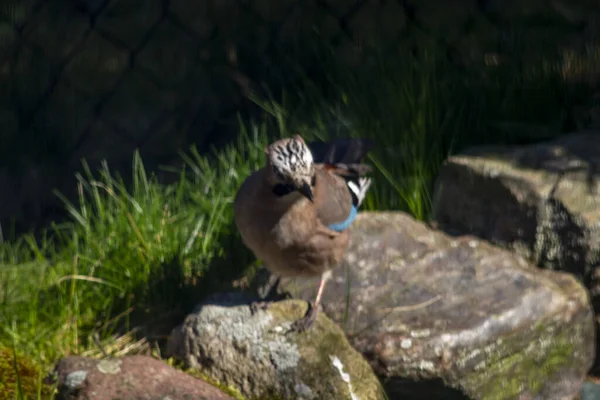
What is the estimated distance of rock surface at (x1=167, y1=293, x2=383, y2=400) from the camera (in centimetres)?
381

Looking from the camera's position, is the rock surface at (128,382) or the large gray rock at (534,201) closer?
the rock surface at (128,382)

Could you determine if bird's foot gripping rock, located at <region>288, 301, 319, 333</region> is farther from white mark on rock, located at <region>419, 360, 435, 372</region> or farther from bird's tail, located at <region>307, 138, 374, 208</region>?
bird's tail, located at <region>307, 138, 374, 208</region>

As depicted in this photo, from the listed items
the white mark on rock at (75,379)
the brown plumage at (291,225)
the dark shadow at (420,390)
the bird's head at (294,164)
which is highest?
the bird's head at (294,164)

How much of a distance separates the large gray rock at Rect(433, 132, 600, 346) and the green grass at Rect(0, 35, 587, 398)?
0.77 feet

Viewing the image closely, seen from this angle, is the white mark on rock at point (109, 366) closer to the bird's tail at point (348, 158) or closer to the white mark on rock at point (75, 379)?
the white mark on rock at point (75, 379)

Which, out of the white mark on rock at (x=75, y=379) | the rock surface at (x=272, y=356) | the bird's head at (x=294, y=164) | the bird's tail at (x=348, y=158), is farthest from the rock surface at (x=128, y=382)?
the bird's tail at (x=348, y=158)

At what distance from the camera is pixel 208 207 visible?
188 inches

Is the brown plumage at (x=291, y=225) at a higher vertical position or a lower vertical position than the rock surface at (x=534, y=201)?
lower

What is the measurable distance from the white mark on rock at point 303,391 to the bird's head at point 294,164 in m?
0.65

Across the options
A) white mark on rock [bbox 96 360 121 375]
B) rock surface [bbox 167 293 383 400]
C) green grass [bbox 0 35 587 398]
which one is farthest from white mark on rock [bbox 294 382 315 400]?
green grass [bbox 0 35 587 398]

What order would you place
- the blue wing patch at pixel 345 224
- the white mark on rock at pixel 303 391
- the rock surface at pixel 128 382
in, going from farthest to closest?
the blue wing patch at pixel 345 224 → the white mark on rock at pixel 303 391 → the rock surface at pixel 128 382

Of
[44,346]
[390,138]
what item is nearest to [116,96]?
[390,138]

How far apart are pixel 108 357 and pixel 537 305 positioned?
160 centimetres

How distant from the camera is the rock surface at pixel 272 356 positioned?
3814mm
